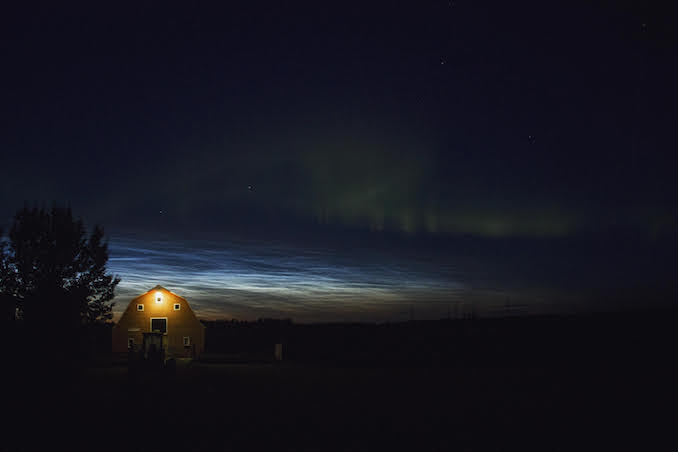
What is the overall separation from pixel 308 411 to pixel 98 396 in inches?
284

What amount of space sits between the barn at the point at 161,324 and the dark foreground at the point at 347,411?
10.6 metres

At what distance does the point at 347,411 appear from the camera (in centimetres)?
1384

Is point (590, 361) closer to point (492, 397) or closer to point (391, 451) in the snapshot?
point (492, 397)

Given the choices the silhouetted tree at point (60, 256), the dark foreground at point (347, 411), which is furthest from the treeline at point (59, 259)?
A: the dark foreground at point (347, 411)

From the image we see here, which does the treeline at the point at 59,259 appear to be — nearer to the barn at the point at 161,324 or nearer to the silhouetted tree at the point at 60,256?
the silhouetted tree at the point at 60,256

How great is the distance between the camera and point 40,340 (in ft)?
44.3

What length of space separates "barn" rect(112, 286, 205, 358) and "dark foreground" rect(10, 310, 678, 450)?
34.9 feet

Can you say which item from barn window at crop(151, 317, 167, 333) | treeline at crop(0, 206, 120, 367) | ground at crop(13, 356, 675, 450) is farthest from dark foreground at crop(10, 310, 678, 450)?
barn window at crop(151, 317, 167, 333)

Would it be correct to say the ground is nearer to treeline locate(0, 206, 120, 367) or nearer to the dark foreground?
the dark foreground

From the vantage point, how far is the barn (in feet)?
115

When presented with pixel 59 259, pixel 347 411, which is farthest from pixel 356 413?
pixel 59 259

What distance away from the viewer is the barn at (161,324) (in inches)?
1384

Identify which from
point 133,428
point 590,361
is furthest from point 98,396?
point 590,361

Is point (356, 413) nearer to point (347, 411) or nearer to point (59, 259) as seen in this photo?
point (347, 411)
